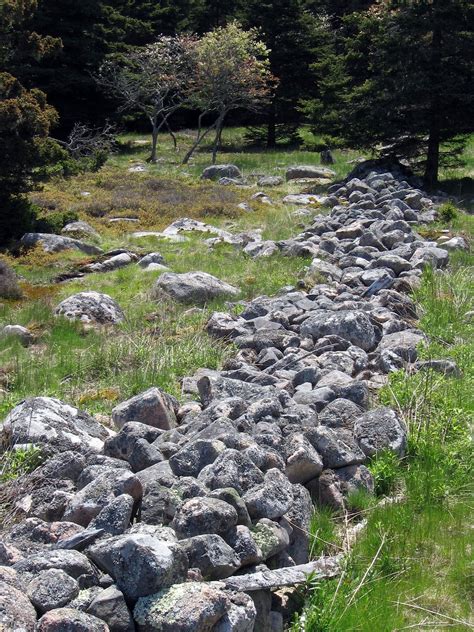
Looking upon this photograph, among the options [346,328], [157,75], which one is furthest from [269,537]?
[157,75]

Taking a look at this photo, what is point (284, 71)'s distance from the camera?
33562mm

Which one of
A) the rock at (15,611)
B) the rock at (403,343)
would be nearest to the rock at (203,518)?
the rock at (15,611)

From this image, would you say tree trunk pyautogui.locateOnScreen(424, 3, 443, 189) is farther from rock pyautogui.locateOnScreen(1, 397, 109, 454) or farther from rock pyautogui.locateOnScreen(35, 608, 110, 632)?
rock pyautogui.locateOnScreen(35, 608, 110, 632)

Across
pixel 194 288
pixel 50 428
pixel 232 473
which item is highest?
pixel 232 473

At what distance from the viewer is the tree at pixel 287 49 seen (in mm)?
33188

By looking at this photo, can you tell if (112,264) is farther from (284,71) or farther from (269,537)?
(284,71)

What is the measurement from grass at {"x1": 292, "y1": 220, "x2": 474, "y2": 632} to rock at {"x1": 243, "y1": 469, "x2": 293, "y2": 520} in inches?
13.0

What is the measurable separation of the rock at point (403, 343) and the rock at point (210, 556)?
374cm

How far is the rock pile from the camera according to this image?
3.12m

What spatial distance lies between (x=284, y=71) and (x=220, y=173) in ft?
39.9

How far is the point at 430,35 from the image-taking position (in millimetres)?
18875

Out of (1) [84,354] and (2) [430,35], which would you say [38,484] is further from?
(2) [430,35]

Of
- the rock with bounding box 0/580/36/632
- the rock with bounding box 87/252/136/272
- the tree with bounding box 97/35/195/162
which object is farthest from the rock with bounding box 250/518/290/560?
the tree with bounding box 97/35/195/162

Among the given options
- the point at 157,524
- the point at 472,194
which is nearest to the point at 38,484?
the point at 157,524
